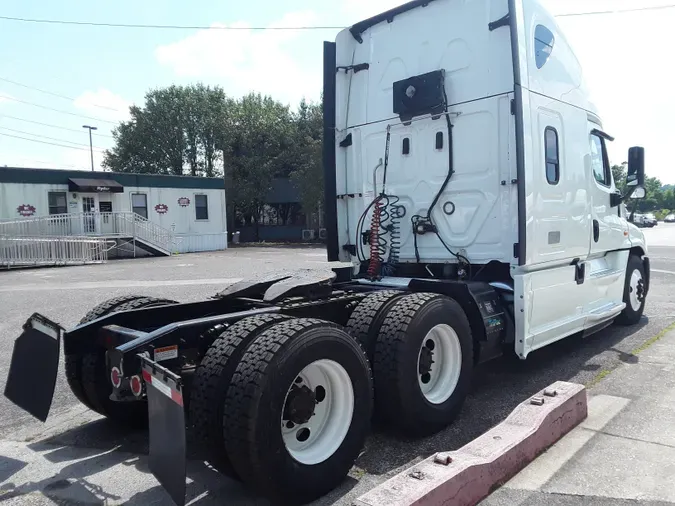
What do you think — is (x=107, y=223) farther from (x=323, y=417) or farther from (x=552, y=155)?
(x=323, y=417)

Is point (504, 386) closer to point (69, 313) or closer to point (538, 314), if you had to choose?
point (538, 314)

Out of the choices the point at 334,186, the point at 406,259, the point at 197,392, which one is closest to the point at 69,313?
the point at 334,186

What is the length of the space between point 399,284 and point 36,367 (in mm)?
3134

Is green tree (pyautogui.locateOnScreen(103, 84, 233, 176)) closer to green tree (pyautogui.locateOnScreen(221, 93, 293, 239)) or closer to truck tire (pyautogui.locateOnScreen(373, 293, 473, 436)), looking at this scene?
green tree (pyautogui.locateOnScreen(221, 93, 293, 239))

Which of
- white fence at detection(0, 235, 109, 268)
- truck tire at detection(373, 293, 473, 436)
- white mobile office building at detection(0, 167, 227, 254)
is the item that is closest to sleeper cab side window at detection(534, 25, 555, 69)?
truck tire at detection(373, 293, 473, 436)

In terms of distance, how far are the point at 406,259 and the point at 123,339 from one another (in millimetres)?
3234

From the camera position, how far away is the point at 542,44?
5.09m

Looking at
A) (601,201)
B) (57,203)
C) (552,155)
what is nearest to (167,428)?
(552,155)

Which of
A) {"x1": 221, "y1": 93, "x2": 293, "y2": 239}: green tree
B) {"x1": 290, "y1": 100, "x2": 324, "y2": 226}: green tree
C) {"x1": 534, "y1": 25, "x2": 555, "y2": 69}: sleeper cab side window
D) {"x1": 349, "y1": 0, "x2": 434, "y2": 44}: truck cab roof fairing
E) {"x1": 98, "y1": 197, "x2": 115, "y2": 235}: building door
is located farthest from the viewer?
{"x1": 221, "y1": 93, "x2": 293, "y2": 239}: green tree

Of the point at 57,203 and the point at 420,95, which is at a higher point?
the point at 57,203

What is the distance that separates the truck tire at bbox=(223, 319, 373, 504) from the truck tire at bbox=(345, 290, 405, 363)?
0.47 meters

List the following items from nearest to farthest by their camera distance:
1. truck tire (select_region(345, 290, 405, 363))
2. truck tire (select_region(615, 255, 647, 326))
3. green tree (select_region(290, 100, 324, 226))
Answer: truck tire (select_region(345, 290, 405, 363))
truck tire (select_region(615, 255, 647, 326))
green tree (select_region(290, 100, 324, 226))

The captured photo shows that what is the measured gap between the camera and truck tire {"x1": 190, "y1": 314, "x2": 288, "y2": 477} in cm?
287

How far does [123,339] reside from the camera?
11.2ft
